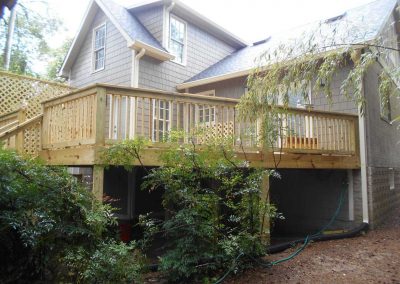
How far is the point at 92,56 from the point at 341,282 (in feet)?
31.3

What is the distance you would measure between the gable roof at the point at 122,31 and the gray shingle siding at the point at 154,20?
0.43ft

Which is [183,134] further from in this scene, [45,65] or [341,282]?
[45,65]

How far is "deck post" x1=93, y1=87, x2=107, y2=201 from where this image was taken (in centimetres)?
436

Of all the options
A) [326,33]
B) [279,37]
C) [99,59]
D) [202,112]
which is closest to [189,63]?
[202,112]

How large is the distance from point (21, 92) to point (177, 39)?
4.82m

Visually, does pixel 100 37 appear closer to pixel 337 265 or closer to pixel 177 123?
pixel 177 123

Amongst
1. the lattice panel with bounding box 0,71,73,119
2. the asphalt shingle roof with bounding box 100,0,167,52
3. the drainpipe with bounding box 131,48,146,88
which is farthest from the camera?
the asphalt shingle roof with bounding box 100,0,167,52

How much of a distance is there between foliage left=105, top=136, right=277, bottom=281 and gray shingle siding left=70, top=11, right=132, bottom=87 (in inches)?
213

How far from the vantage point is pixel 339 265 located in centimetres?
478

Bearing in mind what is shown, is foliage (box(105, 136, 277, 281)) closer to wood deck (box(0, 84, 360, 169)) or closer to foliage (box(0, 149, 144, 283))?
wood deck (box(0, 84, 360, 169))

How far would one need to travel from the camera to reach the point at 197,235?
13.8ft

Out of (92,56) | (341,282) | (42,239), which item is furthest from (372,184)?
(92,56)

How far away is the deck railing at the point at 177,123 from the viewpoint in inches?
181

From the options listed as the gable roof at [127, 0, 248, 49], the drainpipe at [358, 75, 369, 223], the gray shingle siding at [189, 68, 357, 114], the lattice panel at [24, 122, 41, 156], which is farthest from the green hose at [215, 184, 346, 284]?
the gable roof at [127, 0, 248, 49]
